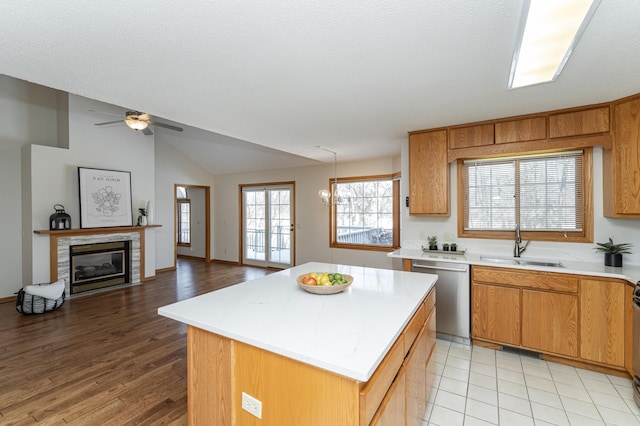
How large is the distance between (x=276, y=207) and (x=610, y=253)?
5650 millimetres

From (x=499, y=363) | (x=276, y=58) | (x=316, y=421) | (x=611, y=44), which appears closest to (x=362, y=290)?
(x=316, y=421)

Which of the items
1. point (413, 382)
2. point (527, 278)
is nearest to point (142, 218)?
point (413, 382)

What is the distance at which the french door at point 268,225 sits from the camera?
21.9 feet

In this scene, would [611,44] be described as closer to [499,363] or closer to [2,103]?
[499,363]

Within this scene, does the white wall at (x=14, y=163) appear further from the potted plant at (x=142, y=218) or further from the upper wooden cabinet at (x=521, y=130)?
the upper wooden cabinet at (x=521, y=130)

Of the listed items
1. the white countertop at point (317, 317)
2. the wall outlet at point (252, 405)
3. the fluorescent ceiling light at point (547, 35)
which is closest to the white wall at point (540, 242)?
the fluorescent ceiling light at point (547, 35)

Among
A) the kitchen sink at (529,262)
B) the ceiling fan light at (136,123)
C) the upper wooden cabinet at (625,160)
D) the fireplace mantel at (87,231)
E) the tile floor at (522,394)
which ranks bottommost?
the tile floor at (522,394)

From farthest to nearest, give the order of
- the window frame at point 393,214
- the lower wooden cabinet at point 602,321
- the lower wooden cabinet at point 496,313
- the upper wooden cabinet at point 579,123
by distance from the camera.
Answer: the window frame at point 393,214 < the lower wooden cabinet at point 496,313 < the upper wooden cabinet at point 579,123 < the lower wooden cabinet at point 602,321

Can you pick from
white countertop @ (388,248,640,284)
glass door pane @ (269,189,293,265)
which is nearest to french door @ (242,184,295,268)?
glass door pane @ (269,189,293,265)

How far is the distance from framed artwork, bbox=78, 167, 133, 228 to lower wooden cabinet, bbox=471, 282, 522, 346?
5.64 m

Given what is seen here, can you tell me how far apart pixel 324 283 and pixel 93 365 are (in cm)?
238

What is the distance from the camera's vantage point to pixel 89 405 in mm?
2023

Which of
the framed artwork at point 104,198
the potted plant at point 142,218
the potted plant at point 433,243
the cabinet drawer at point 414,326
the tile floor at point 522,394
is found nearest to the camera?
the cabinet drawer at point 414,326

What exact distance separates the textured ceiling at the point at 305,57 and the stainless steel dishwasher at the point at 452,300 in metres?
1.56
